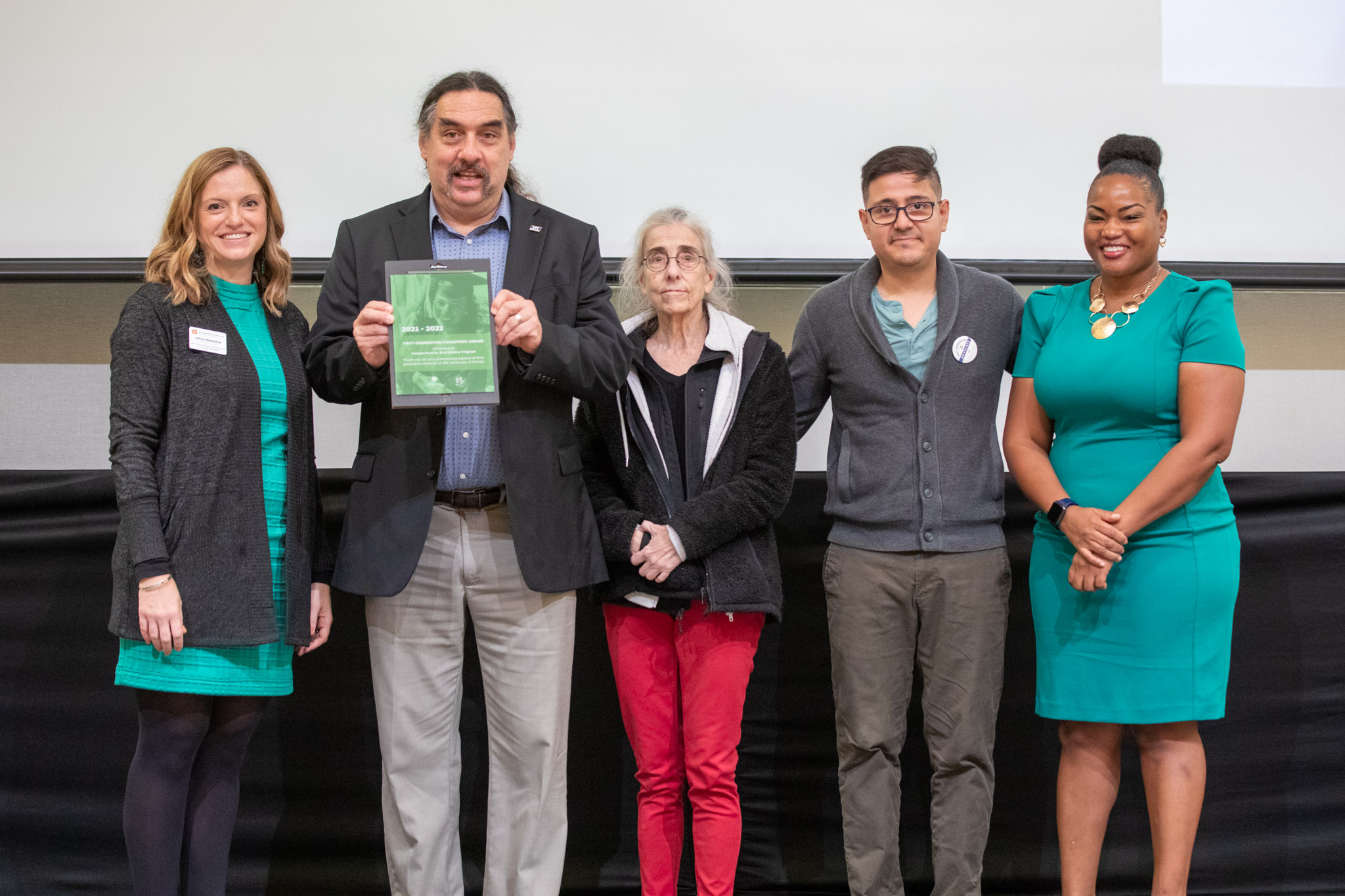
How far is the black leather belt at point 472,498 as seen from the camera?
188cm

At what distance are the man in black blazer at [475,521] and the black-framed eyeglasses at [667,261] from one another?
194 mm

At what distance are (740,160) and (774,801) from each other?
167cm

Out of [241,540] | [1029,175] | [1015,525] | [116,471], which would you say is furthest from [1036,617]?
[116,471]

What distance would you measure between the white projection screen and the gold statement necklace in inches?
23.7

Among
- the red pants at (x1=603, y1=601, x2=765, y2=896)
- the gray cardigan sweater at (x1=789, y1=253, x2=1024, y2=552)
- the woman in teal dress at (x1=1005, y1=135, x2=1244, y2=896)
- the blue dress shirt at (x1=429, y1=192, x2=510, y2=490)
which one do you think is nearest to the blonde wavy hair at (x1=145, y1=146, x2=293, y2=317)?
the blue dress shirt at (x1=429, y1=192, x2=510, y2=490)

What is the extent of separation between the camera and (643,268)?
84.7 inches

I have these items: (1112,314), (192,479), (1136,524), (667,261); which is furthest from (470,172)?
(1136,524)

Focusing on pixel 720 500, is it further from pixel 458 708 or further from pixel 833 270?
pixel 833 270

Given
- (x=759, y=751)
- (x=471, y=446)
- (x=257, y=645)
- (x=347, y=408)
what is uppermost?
(x=347, y=408)

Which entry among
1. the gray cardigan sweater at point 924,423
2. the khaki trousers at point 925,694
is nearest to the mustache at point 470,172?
the gray cardigan sweater at point 924,423

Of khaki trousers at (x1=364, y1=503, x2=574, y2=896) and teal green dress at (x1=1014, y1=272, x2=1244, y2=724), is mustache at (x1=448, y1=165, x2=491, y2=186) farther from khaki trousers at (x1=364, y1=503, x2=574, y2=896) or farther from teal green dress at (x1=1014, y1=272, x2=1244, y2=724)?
teal green dress at (x1=1014, y1=272, x2=1244, y2=724)

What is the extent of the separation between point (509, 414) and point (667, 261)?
503 millimetres

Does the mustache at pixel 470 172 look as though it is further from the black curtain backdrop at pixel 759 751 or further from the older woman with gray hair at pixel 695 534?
the black curtain backdrop at pixel 759 751

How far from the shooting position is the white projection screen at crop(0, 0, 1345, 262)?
2535 millimetres
